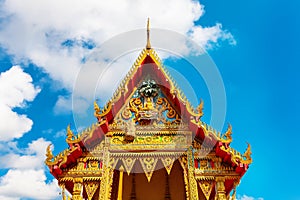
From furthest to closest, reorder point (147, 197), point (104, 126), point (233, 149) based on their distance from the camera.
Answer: point (147, 197), point (104, 126), point (233, 149)

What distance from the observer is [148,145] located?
10.8 metres

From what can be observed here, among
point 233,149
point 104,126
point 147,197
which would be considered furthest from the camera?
point 147,197

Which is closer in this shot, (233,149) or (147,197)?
(233,149)

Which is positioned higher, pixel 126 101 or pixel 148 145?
pixel 126 101

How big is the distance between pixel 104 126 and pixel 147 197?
587cm

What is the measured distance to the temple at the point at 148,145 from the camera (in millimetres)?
10266

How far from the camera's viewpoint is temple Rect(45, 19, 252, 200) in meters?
10.3

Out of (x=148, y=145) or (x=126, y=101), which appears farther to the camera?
(x=126, y=101)

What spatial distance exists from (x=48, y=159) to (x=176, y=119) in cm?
450

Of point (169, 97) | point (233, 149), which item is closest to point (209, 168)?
point (233, 149)

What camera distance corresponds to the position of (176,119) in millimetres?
11297

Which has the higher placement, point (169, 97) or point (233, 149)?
point (169, 97)

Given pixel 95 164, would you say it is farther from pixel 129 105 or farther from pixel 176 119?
pixel 176 119

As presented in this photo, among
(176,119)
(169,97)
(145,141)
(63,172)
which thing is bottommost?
(63,172)
